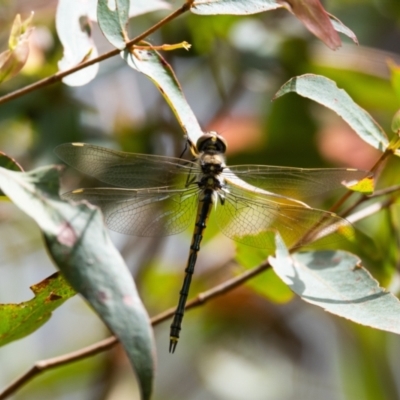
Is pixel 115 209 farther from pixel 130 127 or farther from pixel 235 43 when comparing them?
pixel 235 43

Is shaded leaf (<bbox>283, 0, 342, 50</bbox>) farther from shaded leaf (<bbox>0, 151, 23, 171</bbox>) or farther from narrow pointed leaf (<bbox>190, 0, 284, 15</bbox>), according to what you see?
shaded leaf (<bbox>0, 151, 23, 171</bbox>)

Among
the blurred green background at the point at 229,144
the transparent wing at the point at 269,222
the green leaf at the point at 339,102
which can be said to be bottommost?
the blurred green background at the point at 229,144

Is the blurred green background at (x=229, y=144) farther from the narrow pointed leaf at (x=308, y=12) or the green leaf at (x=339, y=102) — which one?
the narrow pointed leaf at (x=308, y=12)

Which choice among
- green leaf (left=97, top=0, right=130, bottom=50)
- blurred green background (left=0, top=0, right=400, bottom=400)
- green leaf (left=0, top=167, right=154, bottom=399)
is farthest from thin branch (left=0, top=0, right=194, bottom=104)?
blurred green background (left=0, top=0, right=400, bottom=400)

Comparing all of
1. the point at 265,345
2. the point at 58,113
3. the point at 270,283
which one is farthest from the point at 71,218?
the point at 265,345

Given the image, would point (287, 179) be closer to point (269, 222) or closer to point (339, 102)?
point (269, 222)

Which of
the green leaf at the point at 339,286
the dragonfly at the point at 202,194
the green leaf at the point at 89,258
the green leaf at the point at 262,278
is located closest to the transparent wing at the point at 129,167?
the dragonfly at the point at 202,194

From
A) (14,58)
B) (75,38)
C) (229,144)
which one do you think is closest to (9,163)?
(14,58)
